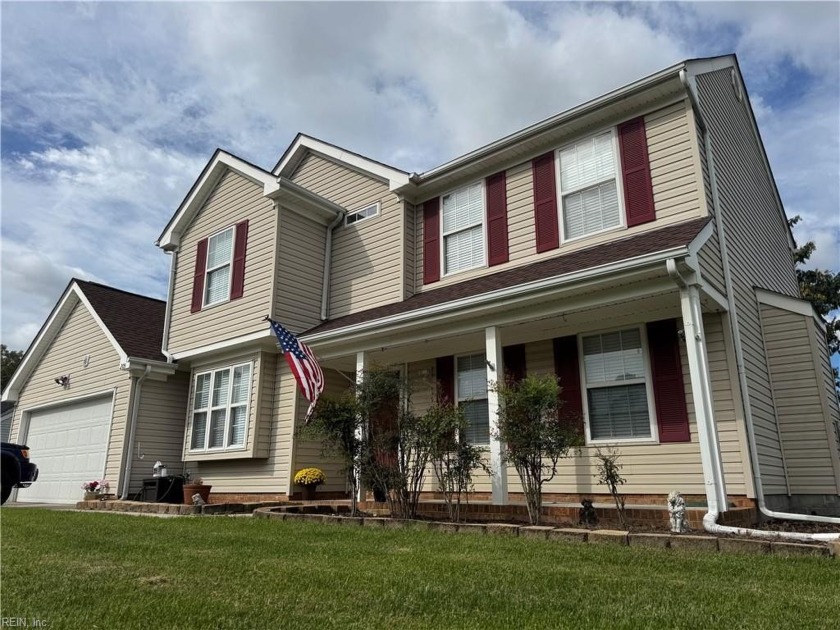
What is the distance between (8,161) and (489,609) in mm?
6798

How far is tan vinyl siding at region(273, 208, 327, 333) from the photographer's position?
11.4 m

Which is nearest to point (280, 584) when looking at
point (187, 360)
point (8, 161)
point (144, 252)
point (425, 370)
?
point (8, 161)

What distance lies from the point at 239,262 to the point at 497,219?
5.48m

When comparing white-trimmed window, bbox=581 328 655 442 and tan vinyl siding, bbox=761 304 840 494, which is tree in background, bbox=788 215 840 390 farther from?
white-trimmed window, bbox=581 328 655 442

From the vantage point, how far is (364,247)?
12.0 m

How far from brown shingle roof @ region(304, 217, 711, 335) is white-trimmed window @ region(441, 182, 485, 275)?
596mm

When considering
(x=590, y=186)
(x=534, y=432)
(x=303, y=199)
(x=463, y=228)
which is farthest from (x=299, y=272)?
(x=534, y=432)

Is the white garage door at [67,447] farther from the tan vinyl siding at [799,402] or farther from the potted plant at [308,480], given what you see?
the tan vinyl siding at [799,402]

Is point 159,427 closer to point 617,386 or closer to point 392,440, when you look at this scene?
point 392,440

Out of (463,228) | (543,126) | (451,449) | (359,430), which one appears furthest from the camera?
(463,228)

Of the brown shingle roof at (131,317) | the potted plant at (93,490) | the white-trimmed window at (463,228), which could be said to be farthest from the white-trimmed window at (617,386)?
the potted plant at (93,490)

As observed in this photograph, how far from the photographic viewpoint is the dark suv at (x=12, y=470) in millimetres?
5238

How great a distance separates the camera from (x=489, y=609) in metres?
3.12

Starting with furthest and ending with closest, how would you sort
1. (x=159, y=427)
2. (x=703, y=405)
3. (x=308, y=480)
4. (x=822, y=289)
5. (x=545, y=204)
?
(x=822, y=289), (x=159, y=427), (x=308, y=480), (x=545, y=204), (x=703, y=405)
